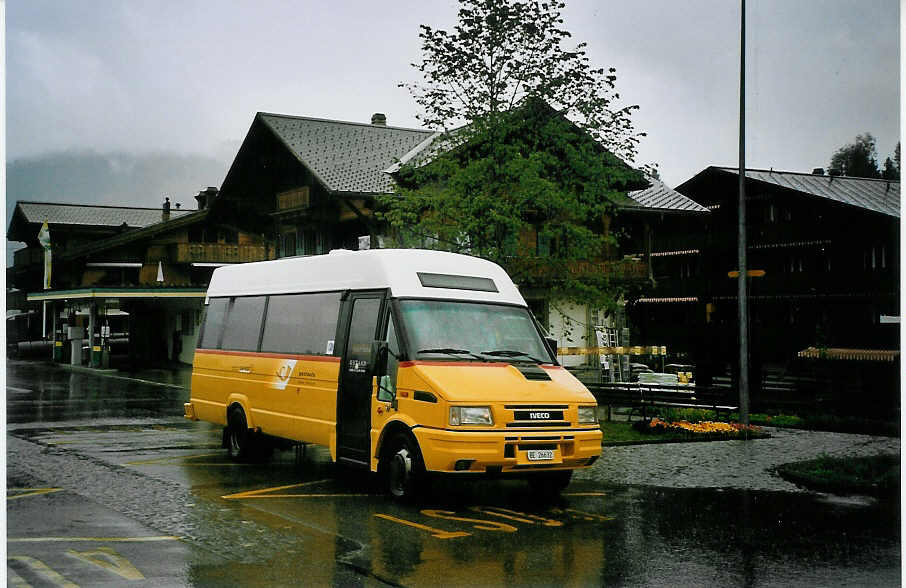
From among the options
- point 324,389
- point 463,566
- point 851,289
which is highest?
point 851,289

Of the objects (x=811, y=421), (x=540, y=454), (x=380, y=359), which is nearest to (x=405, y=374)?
(x=380, y=359)

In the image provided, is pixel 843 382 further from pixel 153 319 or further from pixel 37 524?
pixel 153 319

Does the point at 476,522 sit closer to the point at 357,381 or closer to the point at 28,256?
the point at 357,381

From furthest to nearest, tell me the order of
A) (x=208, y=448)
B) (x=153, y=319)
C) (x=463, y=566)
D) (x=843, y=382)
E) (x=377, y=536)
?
(x=153, y=319)
(x=843, y=382)
(x=208, y=448)
(x=377, y=536)
(x=463, y=566)

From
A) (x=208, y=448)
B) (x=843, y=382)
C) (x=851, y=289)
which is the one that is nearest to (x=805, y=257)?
(x=851, y=289)

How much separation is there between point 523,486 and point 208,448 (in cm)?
565

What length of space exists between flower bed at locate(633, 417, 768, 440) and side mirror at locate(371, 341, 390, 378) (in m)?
7.76

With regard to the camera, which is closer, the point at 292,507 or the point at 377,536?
the point at 377,536

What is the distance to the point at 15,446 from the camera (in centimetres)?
1616

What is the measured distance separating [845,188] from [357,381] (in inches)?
978

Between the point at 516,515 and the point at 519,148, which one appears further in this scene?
the point at 519,148

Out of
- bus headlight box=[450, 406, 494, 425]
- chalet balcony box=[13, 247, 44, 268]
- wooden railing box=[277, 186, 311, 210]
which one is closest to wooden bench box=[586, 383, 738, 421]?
bus headlight box=[450, 406, 494, 425]

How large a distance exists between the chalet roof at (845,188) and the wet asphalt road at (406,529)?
545 inches

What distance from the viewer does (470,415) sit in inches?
415
